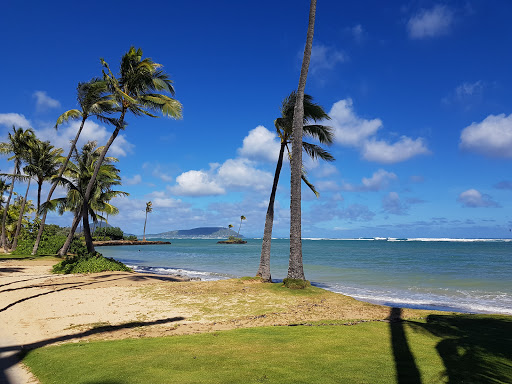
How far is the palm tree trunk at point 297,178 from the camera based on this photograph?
520 inches

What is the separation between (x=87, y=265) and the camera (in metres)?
20.1

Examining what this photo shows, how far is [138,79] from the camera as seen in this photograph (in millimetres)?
20562

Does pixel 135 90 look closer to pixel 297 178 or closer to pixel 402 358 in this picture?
pixel 297 178

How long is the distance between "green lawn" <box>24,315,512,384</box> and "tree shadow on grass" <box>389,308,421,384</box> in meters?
0.01

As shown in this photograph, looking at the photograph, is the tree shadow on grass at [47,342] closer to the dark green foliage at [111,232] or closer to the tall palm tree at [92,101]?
the tall palm tree at [92,101]

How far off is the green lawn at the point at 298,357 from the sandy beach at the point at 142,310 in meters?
0.92

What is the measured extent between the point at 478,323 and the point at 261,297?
6455 mm

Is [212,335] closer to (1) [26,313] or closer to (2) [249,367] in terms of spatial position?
(2) [249,367]

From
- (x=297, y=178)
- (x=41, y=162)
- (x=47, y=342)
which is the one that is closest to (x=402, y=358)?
(x=47, y=342)

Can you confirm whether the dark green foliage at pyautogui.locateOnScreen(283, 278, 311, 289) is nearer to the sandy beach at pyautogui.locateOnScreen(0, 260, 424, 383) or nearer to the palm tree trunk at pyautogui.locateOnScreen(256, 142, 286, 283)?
the sandy beach at pyautogui.locateOnScreen(0, 260, 424, 383)

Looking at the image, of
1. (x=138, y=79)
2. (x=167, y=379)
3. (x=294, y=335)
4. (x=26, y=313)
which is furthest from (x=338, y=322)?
(x=138, y=79)

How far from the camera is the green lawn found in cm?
448

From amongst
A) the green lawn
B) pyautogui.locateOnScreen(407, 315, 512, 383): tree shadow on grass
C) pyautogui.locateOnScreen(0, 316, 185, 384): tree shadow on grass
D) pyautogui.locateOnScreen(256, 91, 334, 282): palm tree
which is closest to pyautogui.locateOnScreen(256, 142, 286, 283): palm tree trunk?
pyautogui.locateOnScreen(256, 91, 334, 282): palm tree

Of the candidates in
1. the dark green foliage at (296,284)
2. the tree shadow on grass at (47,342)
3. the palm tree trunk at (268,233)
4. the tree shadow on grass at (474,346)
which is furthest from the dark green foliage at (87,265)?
the tree shadow on grass at (474,346)
